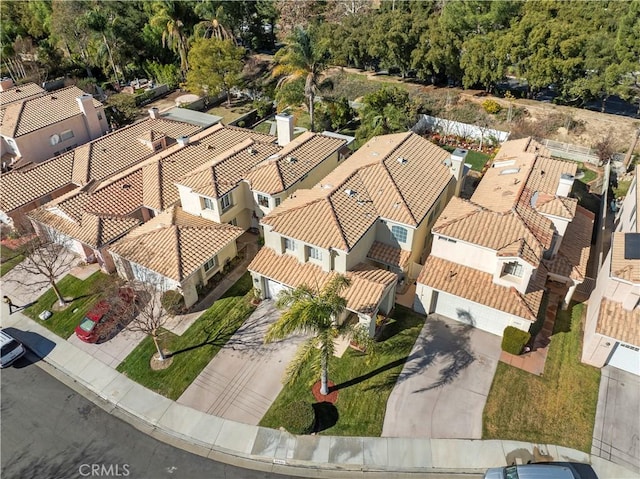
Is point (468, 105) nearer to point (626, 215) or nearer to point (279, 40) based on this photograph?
point (626, 215)

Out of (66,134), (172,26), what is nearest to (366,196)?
(66,134)

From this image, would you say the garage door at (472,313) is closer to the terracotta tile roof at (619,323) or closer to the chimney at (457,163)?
the terracotta tile roof at (619,323)

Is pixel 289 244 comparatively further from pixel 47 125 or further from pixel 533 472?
pixel 47 125

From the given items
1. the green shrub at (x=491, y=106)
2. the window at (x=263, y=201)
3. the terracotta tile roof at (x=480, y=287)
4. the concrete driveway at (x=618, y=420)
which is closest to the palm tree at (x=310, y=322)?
the terracotta tile roof at (x=480, y=287)

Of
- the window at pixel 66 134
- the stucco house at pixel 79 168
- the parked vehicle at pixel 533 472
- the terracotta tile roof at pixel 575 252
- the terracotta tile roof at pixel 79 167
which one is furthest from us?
→ the window at pixel 66 134

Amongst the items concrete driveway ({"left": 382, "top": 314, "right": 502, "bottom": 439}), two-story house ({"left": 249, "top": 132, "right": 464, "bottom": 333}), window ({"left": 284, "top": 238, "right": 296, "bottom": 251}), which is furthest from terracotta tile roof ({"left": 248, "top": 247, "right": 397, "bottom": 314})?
concrete driveway ({"left": 382, "top": 314, "right": 502, "bottom": 439})

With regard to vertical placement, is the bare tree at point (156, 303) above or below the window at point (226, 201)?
below

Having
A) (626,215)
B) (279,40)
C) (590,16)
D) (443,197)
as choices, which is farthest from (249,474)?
(279,40)
